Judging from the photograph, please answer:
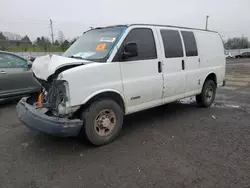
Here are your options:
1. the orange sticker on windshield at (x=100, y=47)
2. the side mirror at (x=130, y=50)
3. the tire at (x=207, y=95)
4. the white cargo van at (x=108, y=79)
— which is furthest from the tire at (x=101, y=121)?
the tire at (x=207, y=95)

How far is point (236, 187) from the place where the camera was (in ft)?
8.59

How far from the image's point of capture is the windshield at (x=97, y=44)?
3757 millimetres

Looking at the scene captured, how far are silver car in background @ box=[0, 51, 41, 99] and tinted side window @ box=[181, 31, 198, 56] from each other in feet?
15.1

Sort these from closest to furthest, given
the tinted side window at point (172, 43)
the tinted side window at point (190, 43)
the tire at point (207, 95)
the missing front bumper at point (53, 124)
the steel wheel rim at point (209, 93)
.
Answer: the missing front bumper at point (53, 124), the tinted side window at point (172, 43), the tinted side window at point (190, 43), the tire at point (207, 95), the steel wheel rim at point (209, 93)

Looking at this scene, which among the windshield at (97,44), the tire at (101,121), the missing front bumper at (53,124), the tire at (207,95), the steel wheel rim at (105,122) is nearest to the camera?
the missing front bumper at (53,124)

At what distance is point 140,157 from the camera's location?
3.34 metres

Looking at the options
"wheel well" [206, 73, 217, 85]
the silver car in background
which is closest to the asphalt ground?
the silver car in background

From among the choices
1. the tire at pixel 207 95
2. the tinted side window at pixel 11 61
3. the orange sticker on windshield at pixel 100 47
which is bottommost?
the tire at pixel 207 95

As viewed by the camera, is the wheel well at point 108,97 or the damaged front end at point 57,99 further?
the wheel well at point 108,97

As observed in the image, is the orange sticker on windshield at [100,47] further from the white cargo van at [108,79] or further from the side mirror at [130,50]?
the side mirror at [130,50]

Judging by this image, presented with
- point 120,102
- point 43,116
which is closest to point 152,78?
point 120,102

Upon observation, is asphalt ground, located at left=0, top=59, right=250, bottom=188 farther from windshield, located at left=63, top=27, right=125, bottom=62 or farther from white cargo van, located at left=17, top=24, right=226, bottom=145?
windshield, located at left=63, top=27, right=125, bottom=62

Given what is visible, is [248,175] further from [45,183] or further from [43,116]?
[43,116]

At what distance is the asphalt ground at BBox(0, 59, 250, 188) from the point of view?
2.76 metres
